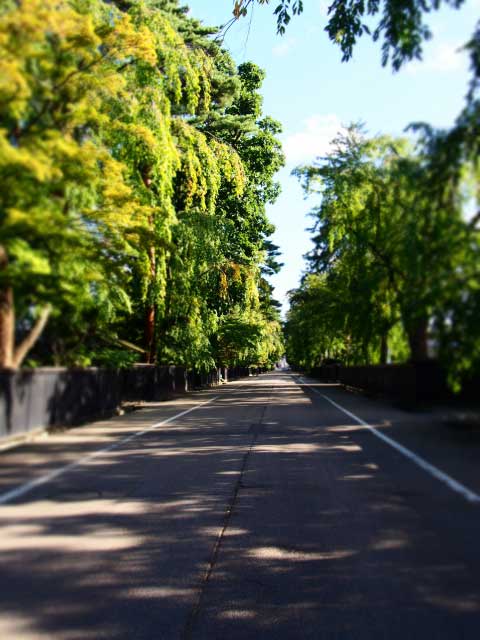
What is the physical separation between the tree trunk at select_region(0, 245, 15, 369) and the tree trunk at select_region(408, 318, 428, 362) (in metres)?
1.52

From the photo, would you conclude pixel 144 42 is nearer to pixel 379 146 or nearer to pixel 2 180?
pixel 379 146

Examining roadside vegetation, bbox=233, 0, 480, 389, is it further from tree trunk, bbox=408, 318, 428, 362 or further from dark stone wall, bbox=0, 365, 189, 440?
dark stone wall, bbox=0, 365, 189, 440

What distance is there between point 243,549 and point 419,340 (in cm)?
357

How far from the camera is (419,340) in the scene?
7.32 ft

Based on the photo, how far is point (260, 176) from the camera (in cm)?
3809

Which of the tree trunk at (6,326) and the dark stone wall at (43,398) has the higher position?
the tree trunk at (6,326)

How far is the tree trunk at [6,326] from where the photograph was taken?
2.13 meters

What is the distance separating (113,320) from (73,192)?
1.07 metres

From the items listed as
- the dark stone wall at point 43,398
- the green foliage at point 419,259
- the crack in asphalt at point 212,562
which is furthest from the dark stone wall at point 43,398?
the green foliage at point 419,259

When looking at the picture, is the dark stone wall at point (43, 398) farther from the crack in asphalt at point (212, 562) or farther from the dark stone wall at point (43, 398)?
the crack in asphalt at point (212, 562)

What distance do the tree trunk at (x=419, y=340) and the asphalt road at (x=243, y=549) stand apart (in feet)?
1.09

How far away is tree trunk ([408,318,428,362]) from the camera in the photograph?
2.18m

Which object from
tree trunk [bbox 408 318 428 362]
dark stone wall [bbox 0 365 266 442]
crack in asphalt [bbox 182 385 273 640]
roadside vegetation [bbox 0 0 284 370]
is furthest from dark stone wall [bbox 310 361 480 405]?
crack in asphalt [bbox 182 385 273 640]

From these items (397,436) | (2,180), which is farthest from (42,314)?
(397,436)
